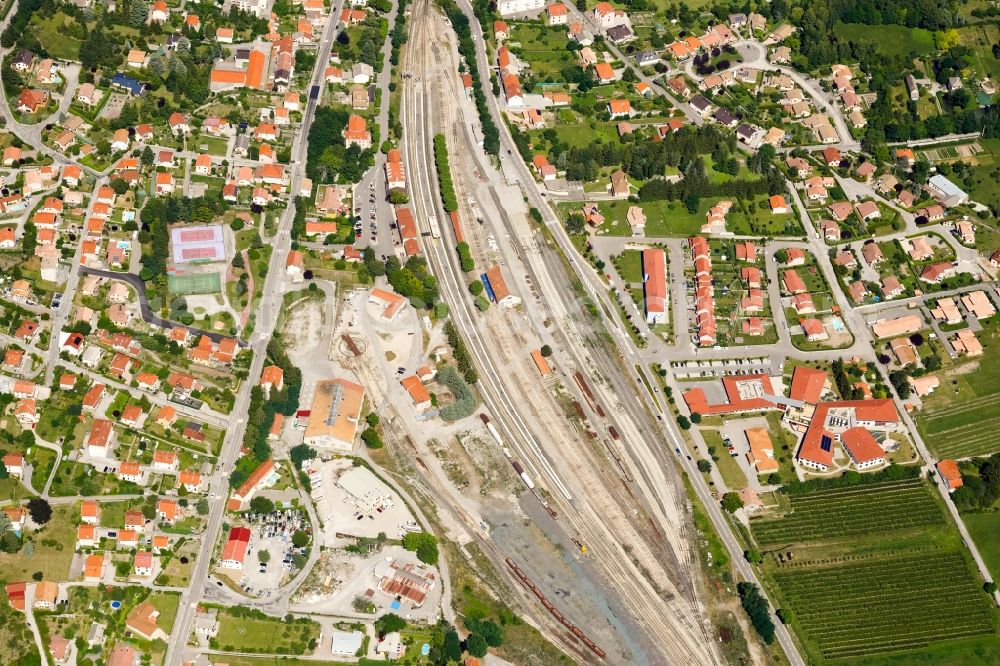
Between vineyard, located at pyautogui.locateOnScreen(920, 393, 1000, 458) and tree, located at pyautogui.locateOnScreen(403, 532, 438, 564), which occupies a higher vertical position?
vineyard, located at pyautogui.locateOnScreen(920, 393, 1000, 458)

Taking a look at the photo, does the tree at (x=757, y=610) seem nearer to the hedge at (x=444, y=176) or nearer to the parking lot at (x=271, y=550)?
the parking lot at (x=271, y=550)

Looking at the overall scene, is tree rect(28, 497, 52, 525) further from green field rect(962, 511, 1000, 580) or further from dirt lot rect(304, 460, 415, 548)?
green field rect(962, 511, 1000, 580)

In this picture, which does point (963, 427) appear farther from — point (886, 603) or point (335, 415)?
point (335, 415)

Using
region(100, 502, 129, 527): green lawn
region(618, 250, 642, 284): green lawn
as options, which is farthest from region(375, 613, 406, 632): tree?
region(618, 250, 642, 284): green lawn

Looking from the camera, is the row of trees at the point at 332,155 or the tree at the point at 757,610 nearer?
the tree at the point at 757,610

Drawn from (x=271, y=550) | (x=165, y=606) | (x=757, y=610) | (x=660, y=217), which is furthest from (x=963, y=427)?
(x=165, y=606)

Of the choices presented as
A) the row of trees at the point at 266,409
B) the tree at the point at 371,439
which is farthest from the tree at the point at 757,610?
the row of trees at the point at 266,409
